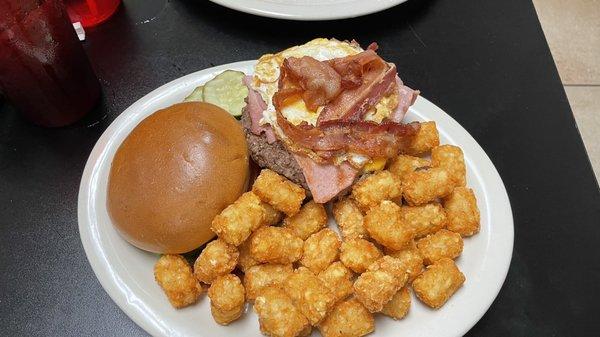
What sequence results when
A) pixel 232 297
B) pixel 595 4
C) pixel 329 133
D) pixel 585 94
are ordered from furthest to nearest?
pixel 595 4, pixel 585 94, pixel 329 133, pixel 232 297

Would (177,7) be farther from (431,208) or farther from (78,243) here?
(431,208)

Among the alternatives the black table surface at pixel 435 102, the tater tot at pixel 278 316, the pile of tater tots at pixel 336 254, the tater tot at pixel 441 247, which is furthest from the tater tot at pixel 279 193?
the black table surface at pixel 435 102

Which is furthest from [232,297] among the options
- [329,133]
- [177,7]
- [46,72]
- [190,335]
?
[177,7]

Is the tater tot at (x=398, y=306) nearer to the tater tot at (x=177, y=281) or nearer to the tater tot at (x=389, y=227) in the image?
the tater tot at (x=389, y=227)

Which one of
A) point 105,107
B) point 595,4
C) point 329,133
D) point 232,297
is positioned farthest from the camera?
point 595,4

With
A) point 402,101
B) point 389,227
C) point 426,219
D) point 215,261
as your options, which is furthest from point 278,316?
point 402,101

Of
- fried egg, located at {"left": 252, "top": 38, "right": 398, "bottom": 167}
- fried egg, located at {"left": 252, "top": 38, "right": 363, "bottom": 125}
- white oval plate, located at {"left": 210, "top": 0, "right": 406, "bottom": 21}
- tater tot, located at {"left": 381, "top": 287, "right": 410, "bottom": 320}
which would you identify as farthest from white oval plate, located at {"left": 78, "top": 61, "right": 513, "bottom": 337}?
white oval plate, located at {"left": 210, "top": 0, "right": 406, "bottom": 21}
